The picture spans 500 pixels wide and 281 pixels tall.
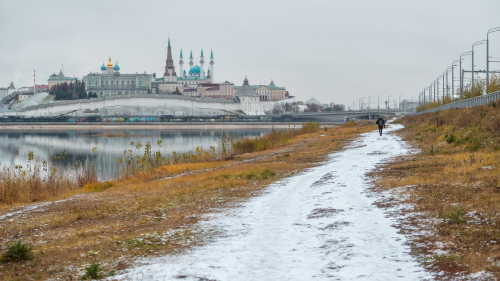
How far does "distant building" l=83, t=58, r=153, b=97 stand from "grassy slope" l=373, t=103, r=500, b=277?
165368 millimetres

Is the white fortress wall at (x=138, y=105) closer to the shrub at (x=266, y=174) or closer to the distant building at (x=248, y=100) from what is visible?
the distant building at (x=248, y=100)

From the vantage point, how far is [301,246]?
6.74m

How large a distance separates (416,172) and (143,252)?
757cm

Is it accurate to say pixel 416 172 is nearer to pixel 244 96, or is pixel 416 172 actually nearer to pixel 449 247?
pixel 449 247

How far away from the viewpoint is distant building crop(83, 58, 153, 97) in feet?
566

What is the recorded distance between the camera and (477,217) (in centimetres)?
681

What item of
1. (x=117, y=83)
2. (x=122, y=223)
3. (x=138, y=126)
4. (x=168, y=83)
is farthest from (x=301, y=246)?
(x=168, y=83)

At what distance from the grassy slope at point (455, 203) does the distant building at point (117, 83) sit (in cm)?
16537

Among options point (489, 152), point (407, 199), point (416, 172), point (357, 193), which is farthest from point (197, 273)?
point (489, 152)

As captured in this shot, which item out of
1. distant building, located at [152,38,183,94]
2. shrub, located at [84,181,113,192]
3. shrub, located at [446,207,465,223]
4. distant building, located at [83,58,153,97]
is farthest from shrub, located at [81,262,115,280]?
distant building, located at [152,38,183,94]

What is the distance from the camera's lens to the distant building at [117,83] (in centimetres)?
17250

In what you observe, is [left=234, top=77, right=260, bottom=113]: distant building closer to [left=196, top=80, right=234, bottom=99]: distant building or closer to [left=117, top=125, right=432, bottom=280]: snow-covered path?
[left=196, top=80, right=234, bottom=99]: distant building

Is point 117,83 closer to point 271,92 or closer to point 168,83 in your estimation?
point 168,83

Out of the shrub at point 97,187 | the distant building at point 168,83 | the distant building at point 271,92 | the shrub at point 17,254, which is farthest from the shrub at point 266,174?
the distant building at point 271,92
